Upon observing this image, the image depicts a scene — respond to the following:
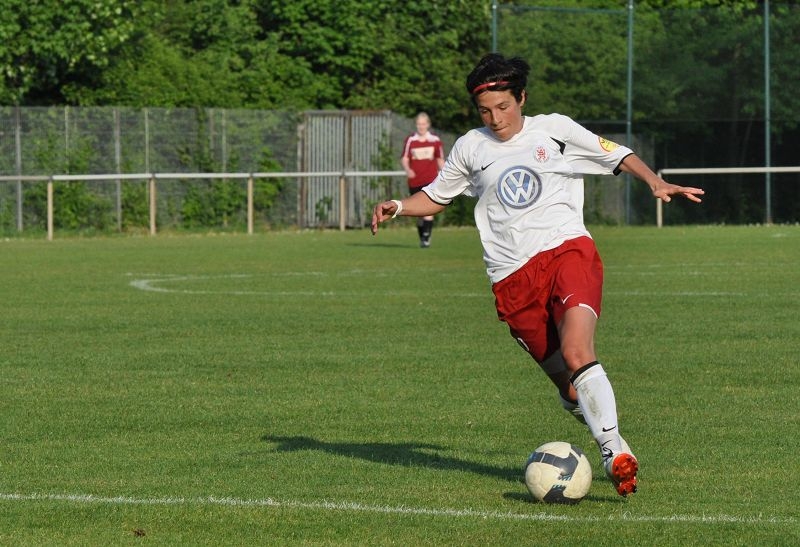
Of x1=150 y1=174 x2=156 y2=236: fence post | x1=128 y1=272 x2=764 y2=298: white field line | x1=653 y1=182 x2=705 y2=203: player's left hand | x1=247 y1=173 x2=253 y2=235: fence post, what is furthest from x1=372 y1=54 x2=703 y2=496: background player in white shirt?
x1=247 y1=173 x2=253 y2=235: fence post

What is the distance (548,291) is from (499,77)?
3.19 feet

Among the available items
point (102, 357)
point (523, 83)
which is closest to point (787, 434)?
point (523, 83)

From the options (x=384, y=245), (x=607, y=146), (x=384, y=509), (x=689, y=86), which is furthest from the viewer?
(x=689, y=86)

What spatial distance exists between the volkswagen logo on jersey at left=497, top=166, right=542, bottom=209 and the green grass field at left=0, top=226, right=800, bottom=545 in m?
1.24

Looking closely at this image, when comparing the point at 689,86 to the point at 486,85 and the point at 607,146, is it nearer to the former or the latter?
the point at 607,146

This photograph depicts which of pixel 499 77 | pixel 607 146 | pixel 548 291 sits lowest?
pixel 548 291

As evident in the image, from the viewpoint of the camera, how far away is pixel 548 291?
734cm

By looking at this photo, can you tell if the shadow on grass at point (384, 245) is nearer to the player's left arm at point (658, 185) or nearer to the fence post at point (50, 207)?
the fence post at point (50, 207)

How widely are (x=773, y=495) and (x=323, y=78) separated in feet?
107

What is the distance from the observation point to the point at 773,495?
6.94 meters

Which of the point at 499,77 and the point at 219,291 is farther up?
the point at 499,77

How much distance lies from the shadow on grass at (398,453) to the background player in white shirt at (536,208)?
1.57ft

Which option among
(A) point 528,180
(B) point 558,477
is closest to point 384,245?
(A) point 528,180

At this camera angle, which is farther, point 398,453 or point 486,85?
point 398,453
